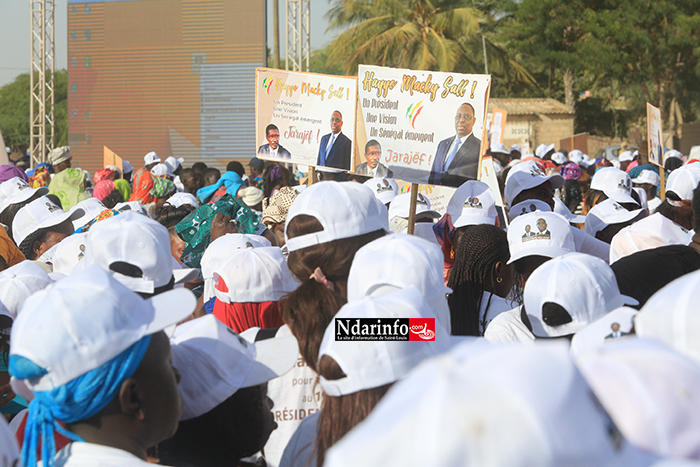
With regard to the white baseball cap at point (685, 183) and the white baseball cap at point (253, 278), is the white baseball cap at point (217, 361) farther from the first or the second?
the white baseball cap at point (685, 183)

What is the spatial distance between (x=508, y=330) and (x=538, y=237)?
865mm

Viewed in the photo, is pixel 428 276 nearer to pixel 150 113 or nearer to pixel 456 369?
pixel 456 369

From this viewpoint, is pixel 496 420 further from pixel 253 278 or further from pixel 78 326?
pixel 253 278

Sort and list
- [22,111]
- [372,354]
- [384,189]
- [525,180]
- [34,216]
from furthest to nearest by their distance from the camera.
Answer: [22,111]
[384,189]
[525,180]
[34,216]
[372,354]

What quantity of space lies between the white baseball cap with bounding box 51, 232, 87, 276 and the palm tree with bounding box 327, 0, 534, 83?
2900 centimetres

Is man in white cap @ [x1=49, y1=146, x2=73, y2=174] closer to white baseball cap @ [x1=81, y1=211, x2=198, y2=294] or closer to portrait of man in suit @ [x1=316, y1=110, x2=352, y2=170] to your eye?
portrait of man in suit @ [x1=316, y1=110, x2=352, y2=170]

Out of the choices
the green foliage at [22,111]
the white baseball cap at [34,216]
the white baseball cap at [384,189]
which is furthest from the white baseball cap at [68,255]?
the green foliage at [22,111]

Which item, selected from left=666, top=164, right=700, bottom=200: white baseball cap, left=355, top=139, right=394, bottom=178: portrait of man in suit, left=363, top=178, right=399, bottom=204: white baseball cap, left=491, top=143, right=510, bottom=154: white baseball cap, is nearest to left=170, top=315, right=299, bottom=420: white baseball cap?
left=355, top=139, right=394, bottom=178: portrait of man in suit

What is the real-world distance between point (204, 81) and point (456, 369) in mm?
17131

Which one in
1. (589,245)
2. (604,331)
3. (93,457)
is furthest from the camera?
(589,245)

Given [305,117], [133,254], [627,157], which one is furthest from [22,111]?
[133,254]

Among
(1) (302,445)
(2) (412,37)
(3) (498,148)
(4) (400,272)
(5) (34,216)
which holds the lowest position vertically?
(1) (302,445)

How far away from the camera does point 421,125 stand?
5.24m

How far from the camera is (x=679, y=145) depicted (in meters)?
34.2
